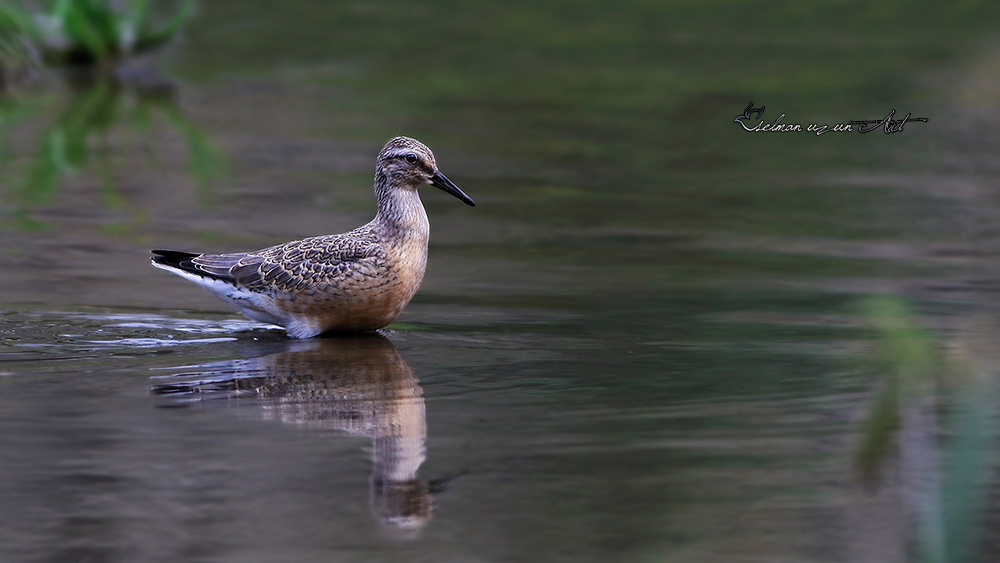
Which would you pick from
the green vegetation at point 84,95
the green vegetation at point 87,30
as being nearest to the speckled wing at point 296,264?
the green vegetation at point 84,95

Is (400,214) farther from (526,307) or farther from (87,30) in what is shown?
(87,30)

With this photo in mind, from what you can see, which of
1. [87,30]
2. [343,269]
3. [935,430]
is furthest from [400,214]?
[87,30]

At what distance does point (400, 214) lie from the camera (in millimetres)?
9008

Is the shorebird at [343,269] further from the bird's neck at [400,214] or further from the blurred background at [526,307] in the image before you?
the blurred background at [526,307]

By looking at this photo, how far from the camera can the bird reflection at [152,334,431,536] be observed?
18.8ft

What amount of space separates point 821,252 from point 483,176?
14.4ft

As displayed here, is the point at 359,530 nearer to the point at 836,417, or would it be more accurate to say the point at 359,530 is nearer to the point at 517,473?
the point at 517,473

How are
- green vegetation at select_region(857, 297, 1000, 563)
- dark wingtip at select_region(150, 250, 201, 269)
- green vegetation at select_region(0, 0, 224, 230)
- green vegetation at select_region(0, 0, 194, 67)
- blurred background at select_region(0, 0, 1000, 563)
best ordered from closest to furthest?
green vegetation at select_region(857, 297, 1000, 563) < blurred background at select_region(0, 0, 1000, 563) < dark wingtip at select_region(150, 250, 201, 269) < green vegetation at select_region(0, 0, 224, 230) < green vegetation at select_region(0, 0, 194, 67)

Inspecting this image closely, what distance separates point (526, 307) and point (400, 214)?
1122mm

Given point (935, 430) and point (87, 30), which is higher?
point (87, 30)

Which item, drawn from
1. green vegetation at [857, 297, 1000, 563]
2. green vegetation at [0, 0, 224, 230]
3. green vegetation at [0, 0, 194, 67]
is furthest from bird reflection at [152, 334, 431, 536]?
green vegetation at [0, 0, 194, 67]

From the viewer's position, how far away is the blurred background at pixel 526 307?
17.6ft

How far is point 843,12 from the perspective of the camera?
926 inches

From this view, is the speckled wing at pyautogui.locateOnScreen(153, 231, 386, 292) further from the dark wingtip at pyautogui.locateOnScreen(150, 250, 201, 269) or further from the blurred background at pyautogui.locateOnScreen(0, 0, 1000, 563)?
the blurred background at pyautogui.locateOnScreen(0, 0, 1000, 563)
